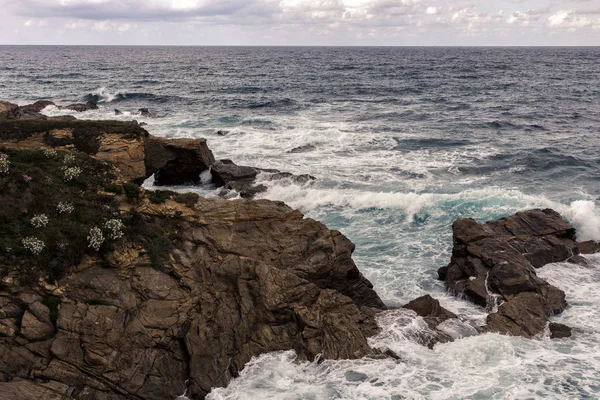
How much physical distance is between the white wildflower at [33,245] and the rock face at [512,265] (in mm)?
17748

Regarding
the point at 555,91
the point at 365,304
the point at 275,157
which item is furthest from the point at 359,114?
the point at 365,304

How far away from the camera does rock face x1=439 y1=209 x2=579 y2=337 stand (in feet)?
67.8

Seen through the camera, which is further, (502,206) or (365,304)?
(502,206)

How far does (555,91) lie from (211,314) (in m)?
88.9

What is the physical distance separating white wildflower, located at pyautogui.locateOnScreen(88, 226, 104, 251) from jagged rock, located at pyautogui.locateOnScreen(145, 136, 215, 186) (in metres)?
13.4

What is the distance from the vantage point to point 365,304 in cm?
2117

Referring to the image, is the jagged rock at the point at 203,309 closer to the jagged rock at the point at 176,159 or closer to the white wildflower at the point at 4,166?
the white wildflower at the point at 4,166

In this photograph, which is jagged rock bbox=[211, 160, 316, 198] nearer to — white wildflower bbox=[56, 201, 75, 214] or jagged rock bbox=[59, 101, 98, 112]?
white wildflower bbox=[56, 201, 75, 214]

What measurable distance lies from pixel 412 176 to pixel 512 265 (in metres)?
18.1

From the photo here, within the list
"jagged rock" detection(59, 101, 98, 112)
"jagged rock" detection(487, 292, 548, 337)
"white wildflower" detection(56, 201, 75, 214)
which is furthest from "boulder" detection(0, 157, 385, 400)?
"jagged rock" detection(59, 101, 98, 112)

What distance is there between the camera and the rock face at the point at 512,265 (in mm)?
20656

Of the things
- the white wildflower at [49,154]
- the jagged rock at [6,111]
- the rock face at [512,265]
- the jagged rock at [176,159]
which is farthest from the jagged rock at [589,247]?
the jagged rock at [6,111]

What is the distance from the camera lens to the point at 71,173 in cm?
2020

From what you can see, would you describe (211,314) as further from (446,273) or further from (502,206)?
(502,206)
